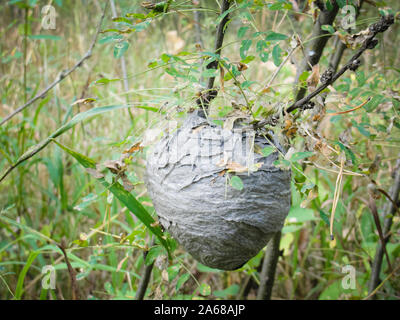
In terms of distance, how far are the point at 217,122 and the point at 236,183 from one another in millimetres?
134

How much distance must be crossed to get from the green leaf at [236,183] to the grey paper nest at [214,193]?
0.04 m

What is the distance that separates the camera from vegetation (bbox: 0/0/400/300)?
2.41 feet

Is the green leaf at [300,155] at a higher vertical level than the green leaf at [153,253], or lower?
higher

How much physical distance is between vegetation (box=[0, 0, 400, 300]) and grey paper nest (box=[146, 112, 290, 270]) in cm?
4

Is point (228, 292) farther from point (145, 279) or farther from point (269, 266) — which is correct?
point (145, 279)

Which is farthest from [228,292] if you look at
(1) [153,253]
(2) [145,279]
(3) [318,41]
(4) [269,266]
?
(3) [318,41]

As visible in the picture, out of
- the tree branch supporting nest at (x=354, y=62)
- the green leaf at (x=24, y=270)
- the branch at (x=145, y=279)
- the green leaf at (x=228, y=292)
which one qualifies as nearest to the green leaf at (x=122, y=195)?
the branch at (x=145, y=279)

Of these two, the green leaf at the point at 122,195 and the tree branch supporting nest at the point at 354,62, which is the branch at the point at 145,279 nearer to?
the green leaf at the point at 122,195

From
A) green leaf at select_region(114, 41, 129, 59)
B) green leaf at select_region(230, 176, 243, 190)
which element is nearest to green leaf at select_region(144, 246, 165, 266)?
green leaf at select_region(230, 176, 243, 190)

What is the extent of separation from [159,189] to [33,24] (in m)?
2.92

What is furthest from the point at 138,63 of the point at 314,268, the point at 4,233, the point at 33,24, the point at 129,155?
the point at 129,155

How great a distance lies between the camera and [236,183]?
67cm

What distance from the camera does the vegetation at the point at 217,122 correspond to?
734 millimetres
